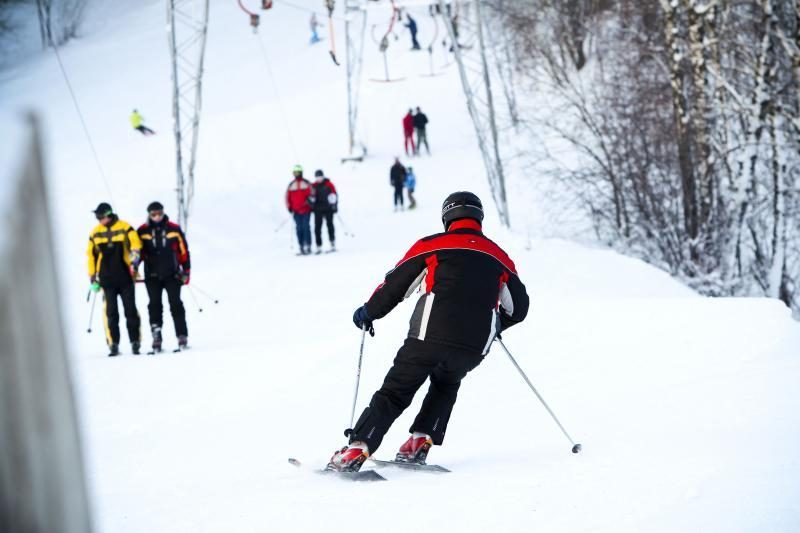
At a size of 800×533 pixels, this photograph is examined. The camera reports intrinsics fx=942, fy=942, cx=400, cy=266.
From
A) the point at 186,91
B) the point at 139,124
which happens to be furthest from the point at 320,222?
the point at 139,124

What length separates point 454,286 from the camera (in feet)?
14.5

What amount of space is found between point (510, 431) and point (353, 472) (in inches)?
59.9

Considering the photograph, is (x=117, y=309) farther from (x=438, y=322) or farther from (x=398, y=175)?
(x=398, y=175)

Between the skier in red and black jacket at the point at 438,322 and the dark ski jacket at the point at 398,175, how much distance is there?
60.2 ft

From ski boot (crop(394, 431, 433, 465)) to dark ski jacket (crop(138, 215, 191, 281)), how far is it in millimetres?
5717

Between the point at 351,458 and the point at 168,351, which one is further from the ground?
the point at 351,458

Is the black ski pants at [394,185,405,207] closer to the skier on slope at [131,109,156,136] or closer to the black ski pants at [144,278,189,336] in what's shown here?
the skier on slope at [131,109,156,136]

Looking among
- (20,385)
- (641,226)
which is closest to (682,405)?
(20,385)

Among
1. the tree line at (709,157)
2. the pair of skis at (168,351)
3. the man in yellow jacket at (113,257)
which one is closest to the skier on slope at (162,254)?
A: the man in yellow jacket at (113,257)

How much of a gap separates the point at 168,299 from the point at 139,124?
21.7 m

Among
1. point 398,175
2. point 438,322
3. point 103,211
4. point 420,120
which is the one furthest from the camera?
point 420,120

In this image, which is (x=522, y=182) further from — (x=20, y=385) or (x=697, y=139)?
(x=20, y=385)

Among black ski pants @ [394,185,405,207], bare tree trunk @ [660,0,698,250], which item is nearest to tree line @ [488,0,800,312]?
bare tree trunk @ [660,0,698,250]

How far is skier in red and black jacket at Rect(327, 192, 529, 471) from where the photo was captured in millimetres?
4422
